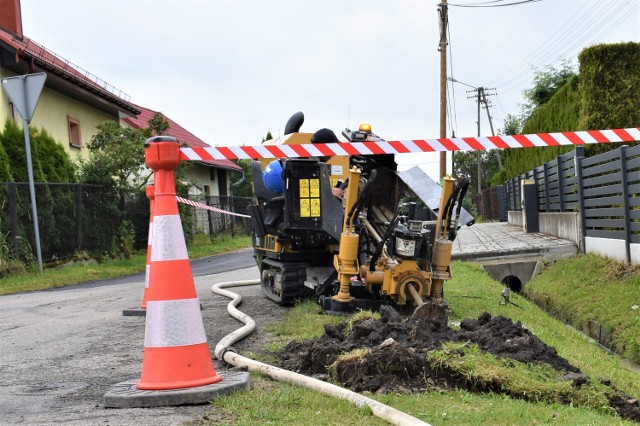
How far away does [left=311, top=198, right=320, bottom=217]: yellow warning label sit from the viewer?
8.61 m

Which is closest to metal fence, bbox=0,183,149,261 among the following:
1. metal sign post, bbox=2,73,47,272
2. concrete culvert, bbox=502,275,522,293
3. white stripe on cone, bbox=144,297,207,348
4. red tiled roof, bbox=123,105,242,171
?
metal sign post, bbox=2,73,47,272

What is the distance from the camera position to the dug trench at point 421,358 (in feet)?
16.0

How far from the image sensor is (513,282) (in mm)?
15047

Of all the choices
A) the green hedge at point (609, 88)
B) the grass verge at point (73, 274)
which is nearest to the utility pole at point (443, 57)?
the grass verge at point (73, 274)

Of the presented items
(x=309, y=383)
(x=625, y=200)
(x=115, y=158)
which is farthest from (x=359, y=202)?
(x=115, y=158)

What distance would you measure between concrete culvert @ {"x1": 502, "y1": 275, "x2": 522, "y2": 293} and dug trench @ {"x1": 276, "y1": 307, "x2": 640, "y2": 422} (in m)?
8.82

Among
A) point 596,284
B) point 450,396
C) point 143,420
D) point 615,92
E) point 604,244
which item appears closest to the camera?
point 143,420

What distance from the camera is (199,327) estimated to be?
499 centimetres

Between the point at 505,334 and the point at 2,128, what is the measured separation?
16.0 meters

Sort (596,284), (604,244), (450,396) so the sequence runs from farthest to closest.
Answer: (604,244) → (596,284) → (450,396)

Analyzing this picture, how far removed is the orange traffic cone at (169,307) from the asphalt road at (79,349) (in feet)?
0.96

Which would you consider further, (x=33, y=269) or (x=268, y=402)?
(x=33, y=269)

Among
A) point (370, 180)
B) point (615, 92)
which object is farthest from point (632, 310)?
point (615, 92)

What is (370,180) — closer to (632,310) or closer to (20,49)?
(632,310)
